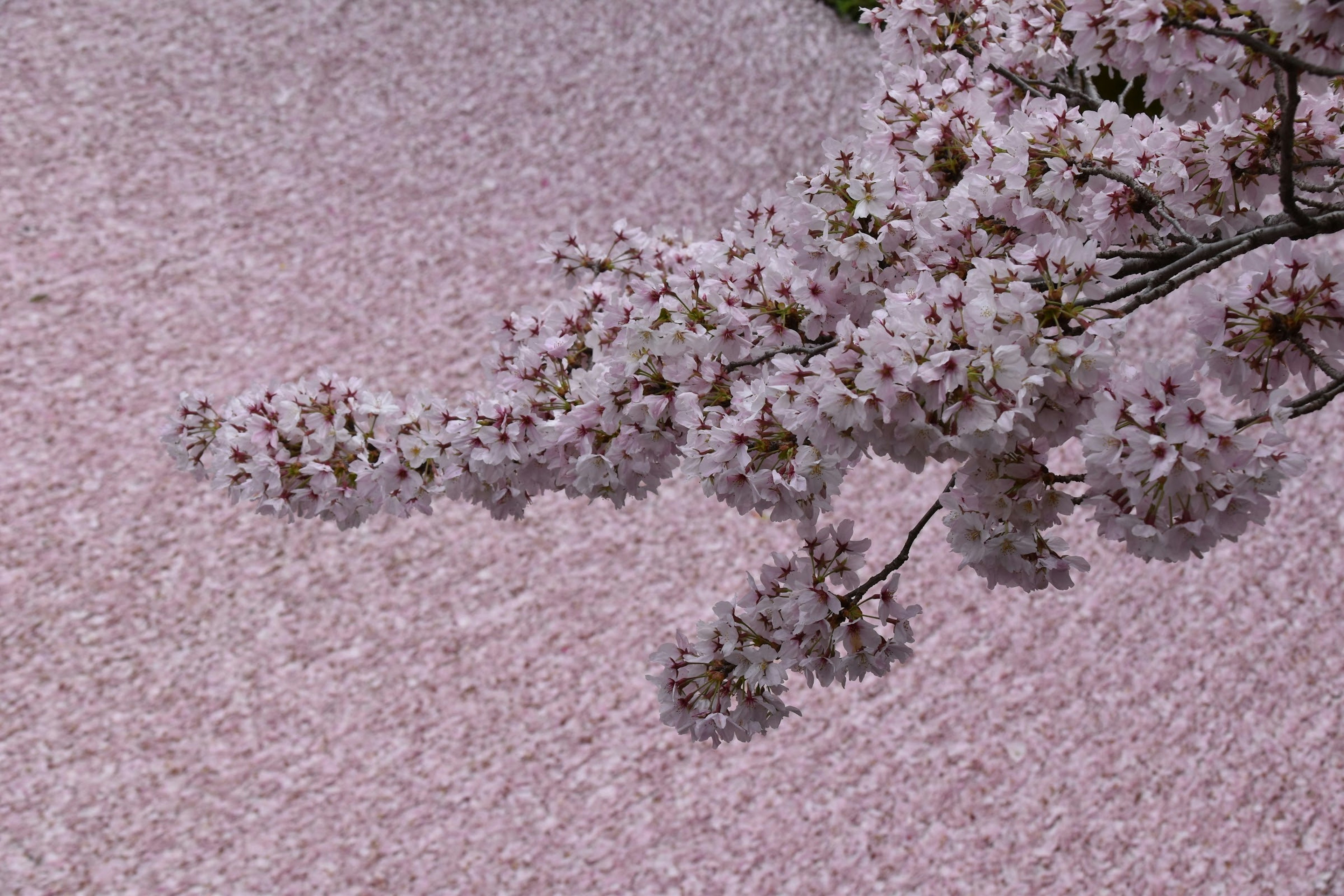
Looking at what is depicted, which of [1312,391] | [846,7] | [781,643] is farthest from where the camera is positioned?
[846,7]

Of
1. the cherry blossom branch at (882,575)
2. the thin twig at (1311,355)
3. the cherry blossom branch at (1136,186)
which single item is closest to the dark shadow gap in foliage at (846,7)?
the cherry blossom branch at (1136,186)

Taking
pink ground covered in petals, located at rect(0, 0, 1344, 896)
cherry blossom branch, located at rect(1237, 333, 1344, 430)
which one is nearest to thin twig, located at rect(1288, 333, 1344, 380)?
cherry blossom branch, located at rect(1237, 333, 1344, 430)

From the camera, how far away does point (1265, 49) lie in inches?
36.2

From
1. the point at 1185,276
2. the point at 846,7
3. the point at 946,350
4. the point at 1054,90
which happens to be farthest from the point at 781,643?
the point at 846,7

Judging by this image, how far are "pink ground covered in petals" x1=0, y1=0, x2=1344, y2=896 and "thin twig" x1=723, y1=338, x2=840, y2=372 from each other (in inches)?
86.7

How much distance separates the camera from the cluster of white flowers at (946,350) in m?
1.02

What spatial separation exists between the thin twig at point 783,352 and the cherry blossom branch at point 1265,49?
1.65 feet

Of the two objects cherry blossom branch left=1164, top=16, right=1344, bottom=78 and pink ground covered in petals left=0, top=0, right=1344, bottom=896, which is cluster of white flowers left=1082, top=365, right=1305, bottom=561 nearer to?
cherry blossom branch left=1164, top=16, right=1344, bottom=78

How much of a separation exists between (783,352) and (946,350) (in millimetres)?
393

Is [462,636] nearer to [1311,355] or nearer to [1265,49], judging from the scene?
[1311,355]

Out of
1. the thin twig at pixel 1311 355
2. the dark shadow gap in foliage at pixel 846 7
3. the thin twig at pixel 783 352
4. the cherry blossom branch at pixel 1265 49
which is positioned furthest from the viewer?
the dark shadow gap in foliage at pixel 846 7

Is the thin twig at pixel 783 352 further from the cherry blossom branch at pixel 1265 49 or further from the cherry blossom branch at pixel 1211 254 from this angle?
the cherry blossom branch at pixel 1265 49

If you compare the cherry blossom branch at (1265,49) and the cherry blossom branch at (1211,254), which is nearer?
the cherry blossom branch at (1265,49)

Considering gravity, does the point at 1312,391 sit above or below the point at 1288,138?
below
